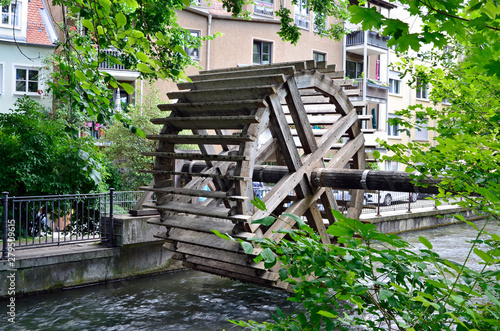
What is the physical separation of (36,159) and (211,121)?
4729mm

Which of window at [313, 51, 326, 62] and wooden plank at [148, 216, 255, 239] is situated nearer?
wooden plank at [148, 216, 255, 239]

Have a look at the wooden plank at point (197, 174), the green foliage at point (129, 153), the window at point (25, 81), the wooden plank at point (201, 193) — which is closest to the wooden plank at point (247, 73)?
the wooden plank at point (197, 174)

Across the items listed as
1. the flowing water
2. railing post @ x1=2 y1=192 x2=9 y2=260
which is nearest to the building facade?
railing post @ x1=2 y1=192 x2=9 y2=260

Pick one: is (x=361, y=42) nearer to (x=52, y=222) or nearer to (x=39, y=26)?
(x=39, y=26)

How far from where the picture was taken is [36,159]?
32.3 ft

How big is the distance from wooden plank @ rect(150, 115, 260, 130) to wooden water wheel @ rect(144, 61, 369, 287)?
1 cm

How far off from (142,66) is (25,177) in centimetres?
712

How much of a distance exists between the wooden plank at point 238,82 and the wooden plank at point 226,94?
7.8 inches

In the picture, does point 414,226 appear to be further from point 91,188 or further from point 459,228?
point 91,188

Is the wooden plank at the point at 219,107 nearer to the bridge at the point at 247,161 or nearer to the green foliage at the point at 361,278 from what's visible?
the bridge at the point at 247,161

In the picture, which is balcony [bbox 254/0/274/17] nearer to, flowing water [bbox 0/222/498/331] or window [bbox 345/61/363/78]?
window [bbox 345/61/363/78]

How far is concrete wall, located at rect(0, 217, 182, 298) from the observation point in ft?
25.7

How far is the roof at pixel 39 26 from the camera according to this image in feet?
66.6

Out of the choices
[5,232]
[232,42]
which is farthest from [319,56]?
[5,232]
